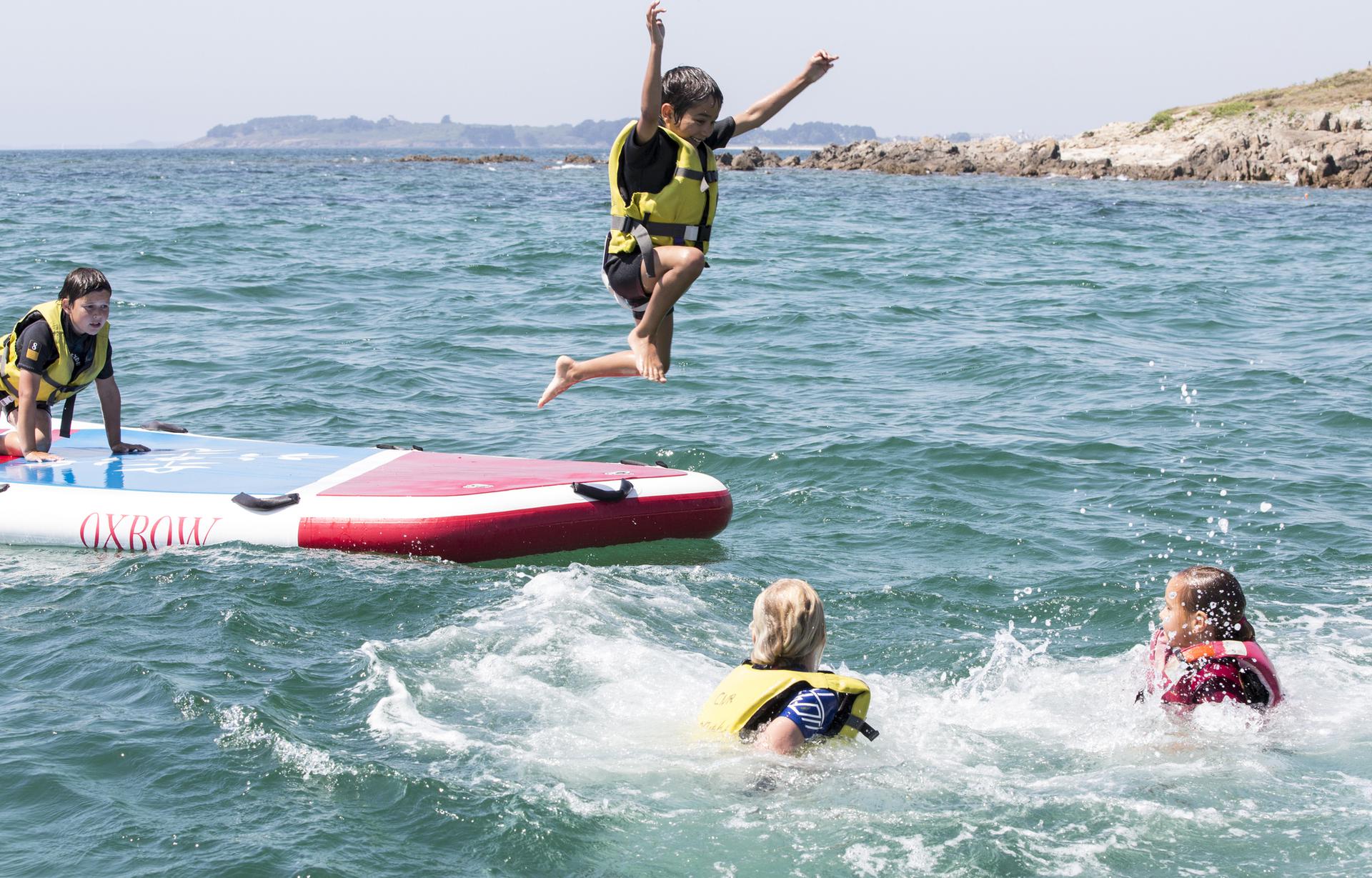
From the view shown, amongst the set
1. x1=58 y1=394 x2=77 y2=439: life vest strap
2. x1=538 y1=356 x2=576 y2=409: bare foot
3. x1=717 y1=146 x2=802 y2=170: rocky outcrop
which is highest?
x1=717 y1=146 x2=802 y2=170: rocky outcrop

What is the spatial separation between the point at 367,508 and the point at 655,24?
426cm

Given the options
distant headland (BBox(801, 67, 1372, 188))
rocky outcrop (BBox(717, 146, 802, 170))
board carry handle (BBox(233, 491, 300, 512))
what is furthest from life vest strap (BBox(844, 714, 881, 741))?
rocky outcrop (BBox(717, 146, 802, 170))

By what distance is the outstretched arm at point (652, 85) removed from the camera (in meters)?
5.22

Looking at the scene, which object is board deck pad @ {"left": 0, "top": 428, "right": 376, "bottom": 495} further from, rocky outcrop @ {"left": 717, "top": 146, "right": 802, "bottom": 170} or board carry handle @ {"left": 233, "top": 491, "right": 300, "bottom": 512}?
rocky outcrop @ {"left": 717, "top": 146, "right": 802, "bottom": 170}

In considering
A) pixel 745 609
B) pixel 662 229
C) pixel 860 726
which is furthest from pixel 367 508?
pixel 860 726

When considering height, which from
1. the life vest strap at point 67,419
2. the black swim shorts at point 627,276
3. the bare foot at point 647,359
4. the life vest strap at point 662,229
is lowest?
the life vest strap at point 67,419

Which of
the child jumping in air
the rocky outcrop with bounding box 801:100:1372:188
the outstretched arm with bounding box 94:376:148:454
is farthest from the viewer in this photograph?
the rocky outcrop with bounding box 801:100:1372:188

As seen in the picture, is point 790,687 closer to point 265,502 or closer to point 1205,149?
point 265,502

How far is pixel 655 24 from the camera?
521cm

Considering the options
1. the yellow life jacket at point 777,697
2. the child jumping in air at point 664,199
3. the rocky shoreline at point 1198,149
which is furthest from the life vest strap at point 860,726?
the rocky shoreline at point 1198,149

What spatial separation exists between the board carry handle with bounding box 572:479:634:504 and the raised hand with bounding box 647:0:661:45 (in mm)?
3764

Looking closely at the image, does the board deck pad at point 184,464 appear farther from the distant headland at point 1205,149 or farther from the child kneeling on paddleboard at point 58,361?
the distant headland at point 1205,149

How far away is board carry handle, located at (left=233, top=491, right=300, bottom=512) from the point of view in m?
8.30

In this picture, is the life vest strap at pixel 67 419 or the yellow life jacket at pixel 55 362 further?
the life vest strap at pixel 67 419
